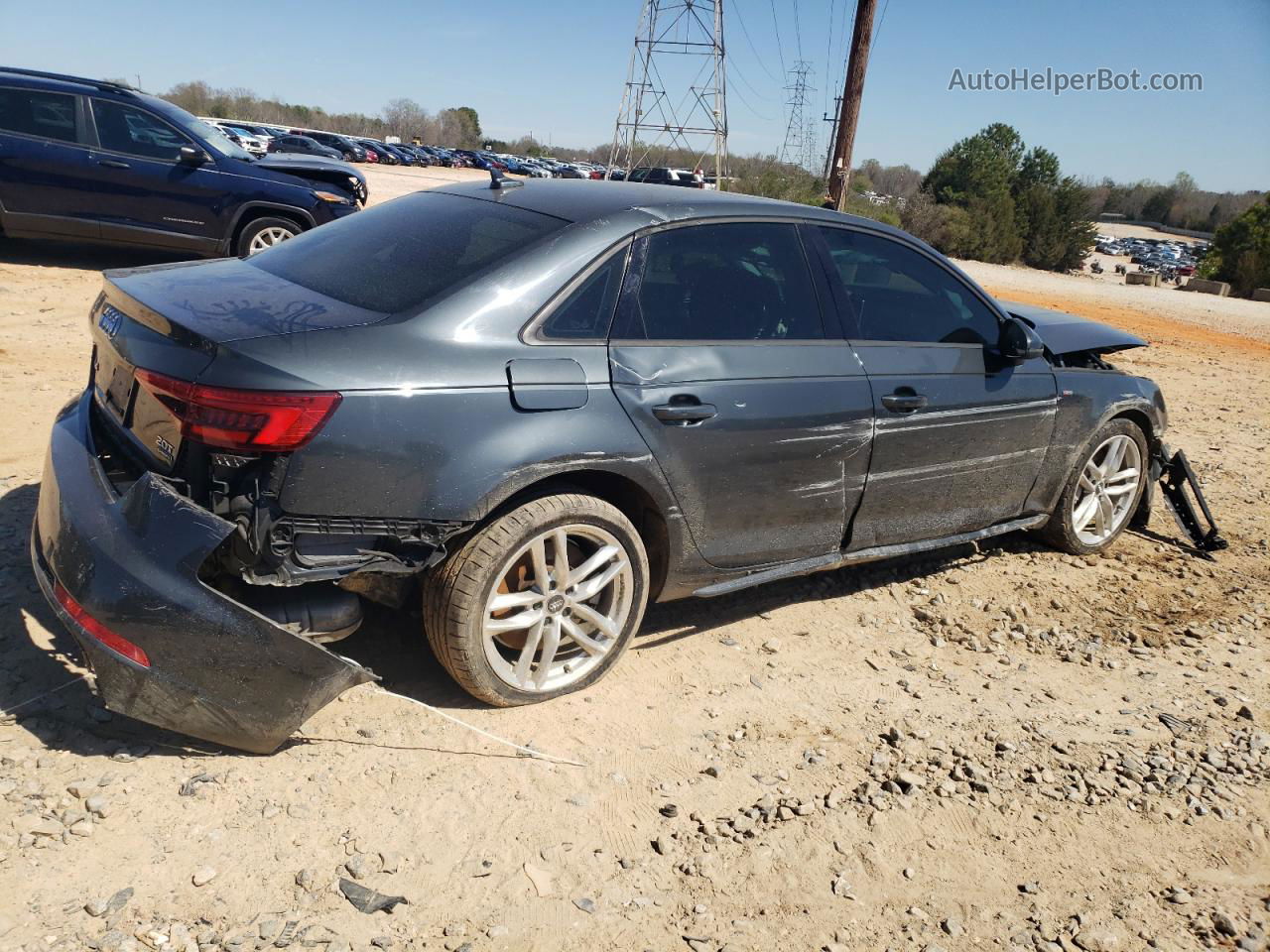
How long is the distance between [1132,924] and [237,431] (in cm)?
280

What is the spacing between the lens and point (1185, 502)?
595 cm

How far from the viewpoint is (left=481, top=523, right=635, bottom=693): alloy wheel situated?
10.8 ft

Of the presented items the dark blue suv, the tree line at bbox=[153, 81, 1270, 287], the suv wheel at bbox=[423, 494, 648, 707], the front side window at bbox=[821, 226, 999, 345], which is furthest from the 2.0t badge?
the tree line at bbox=[153, 81, 1270, 287]

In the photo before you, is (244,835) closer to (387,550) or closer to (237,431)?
(387,550)

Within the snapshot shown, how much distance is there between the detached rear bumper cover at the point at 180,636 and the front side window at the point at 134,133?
8.24 metres

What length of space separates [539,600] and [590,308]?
1.00 m

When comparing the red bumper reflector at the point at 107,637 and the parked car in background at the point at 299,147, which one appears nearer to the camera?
the red bumper reflector at the point at 107,637

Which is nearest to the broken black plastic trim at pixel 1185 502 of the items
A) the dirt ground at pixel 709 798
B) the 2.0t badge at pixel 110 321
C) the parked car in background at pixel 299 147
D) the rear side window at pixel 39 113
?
the dirt ground at pixel 709 798

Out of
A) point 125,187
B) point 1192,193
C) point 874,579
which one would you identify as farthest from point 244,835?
point 1192,193

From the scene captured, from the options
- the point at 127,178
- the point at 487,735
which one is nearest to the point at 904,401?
the point at 487,735

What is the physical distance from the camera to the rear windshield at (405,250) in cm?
330

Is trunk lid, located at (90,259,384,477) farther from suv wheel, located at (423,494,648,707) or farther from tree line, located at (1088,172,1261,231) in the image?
tree line, located at (1088,172,1261,231)

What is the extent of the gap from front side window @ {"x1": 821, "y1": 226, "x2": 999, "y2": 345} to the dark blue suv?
21.7 ft

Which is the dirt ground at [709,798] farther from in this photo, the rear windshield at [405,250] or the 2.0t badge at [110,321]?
the rear windshield at [405,250]
